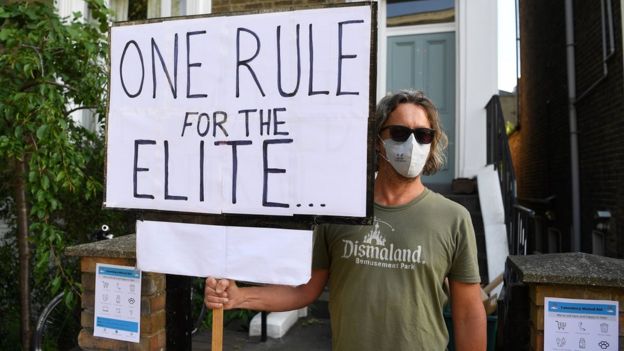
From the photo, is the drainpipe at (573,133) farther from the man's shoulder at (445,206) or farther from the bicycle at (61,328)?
the bicycle at (61,328)

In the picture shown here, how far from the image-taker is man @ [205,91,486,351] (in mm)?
1541

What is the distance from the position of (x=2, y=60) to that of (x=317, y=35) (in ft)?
9.05

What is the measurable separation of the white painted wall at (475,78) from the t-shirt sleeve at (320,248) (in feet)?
13.3

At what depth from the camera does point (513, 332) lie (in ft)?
8.02

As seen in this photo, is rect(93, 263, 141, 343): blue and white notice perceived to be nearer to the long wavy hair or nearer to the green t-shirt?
the green t-shirt

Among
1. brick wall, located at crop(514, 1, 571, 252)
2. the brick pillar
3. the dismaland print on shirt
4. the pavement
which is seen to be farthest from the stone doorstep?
brick wall, located at crop(514, 1, 571, 252)

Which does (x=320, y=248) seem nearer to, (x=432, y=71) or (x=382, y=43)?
(x=432, y=71)

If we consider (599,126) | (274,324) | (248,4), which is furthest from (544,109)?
(274,324)

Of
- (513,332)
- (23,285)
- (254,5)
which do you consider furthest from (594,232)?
(23,285)

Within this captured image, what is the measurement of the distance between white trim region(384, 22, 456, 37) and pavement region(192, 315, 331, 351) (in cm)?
375

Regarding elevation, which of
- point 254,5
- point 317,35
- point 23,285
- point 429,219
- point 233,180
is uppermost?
point 254,5

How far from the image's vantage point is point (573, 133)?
280 inches

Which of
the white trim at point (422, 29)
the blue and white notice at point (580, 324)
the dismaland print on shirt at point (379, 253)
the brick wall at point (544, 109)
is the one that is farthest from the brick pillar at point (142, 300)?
the brick wall at point (544, 109)

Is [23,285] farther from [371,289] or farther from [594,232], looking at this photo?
[594,232]
